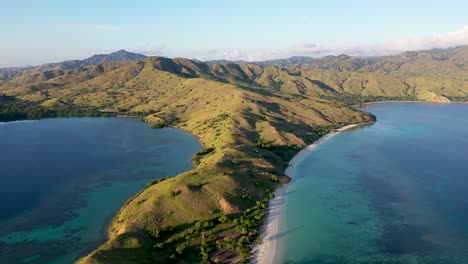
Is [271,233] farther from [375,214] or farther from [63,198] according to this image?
[63,198]

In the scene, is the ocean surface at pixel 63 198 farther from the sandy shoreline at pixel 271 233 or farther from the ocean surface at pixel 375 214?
the ocean surface at pixel 375 214

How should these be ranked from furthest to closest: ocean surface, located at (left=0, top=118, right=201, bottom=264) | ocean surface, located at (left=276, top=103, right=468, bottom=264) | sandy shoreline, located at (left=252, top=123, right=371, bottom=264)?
ocean surface, located at (left=0, top=118, right=201, bottom=264) < ocean surface, located at (left=276, top=103, right=468, bottom=264) < sandy shoreline, located at (left=252, top=123, right=371, bottom=264)

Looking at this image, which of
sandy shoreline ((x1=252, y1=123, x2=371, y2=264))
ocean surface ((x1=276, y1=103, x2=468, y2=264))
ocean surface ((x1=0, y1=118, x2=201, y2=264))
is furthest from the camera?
ocean surface ((x1=0, y1=118, x2=201, y2=264))

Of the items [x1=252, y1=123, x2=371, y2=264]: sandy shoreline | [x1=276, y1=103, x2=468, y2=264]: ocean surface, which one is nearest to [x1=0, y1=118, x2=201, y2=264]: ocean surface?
[x1=252, y1=123, x2=371, y2=264]: sandy shoreline

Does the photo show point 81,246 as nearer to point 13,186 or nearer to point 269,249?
point 269,249

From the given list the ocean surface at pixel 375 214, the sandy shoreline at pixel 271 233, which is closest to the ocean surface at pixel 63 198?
the sandy shoreline at pixel 271 233

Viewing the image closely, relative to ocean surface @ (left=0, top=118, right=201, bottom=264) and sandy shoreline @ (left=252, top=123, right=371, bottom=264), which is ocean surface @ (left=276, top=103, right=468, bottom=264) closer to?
sandy shoreline @ (left=252, top=123, right=371, bottom=264)

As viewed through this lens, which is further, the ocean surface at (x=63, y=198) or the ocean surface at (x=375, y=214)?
the ocean surface at (x=63, y=198)

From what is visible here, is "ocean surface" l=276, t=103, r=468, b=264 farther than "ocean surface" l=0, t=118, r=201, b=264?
No

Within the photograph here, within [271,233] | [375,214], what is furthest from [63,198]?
[375,214]

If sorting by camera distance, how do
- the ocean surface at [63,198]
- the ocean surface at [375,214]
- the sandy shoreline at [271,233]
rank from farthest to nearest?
the ocean surface at [63,198] → the ocean surface at [375,214] → the sandy shoreline at [271,233]

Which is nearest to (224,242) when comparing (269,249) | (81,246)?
(269,249)

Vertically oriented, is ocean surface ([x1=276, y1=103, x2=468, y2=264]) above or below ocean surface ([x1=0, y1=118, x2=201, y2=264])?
below
